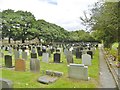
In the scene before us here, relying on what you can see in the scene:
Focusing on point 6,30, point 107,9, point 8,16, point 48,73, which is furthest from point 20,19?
point 48,73

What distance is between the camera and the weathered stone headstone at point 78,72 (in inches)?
409

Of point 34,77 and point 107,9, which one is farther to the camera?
point 107,9

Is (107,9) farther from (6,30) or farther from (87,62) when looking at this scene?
(6,30)

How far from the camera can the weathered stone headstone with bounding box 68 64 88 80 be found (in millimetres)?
10383

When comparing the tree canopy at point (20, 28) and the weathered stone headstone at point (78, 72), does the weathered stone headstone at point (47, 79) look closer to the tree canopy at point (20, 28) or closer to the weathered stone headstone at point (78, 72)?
the weathered stone headstone at point (78, 72)

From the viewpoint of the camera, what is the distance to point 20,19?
54250 mm

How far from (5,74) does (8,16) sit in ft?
141

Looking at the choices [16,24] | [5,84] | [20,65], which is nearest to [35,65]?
[20,65]

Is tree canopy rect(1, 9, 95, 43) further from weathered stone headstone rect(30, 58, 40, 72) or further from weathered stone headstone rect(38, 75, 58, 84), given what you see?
weathered stone headstone rect(38, 75, 58, 84)

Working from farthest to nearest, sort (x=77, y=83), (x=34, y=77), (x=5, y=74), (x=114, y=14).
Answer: (x=114, y=14)
(x=5, y=74)
(x=34, y=77)
(x=77, y=83)

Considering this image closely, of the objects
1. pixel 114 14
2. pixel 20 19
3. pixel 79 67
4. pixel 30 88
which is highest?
pixel 20 19

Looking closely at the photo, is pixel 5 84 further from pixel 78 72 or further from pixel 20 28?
pixel 20 28

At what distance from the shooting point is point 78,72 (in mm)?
10555

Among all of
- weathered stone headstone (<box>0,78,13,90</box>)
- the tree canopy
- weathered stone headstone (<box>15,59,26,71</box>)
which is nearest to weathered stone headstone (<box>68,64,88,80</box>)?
weathered stone headstone (<box>15,59,26,71</box>)
